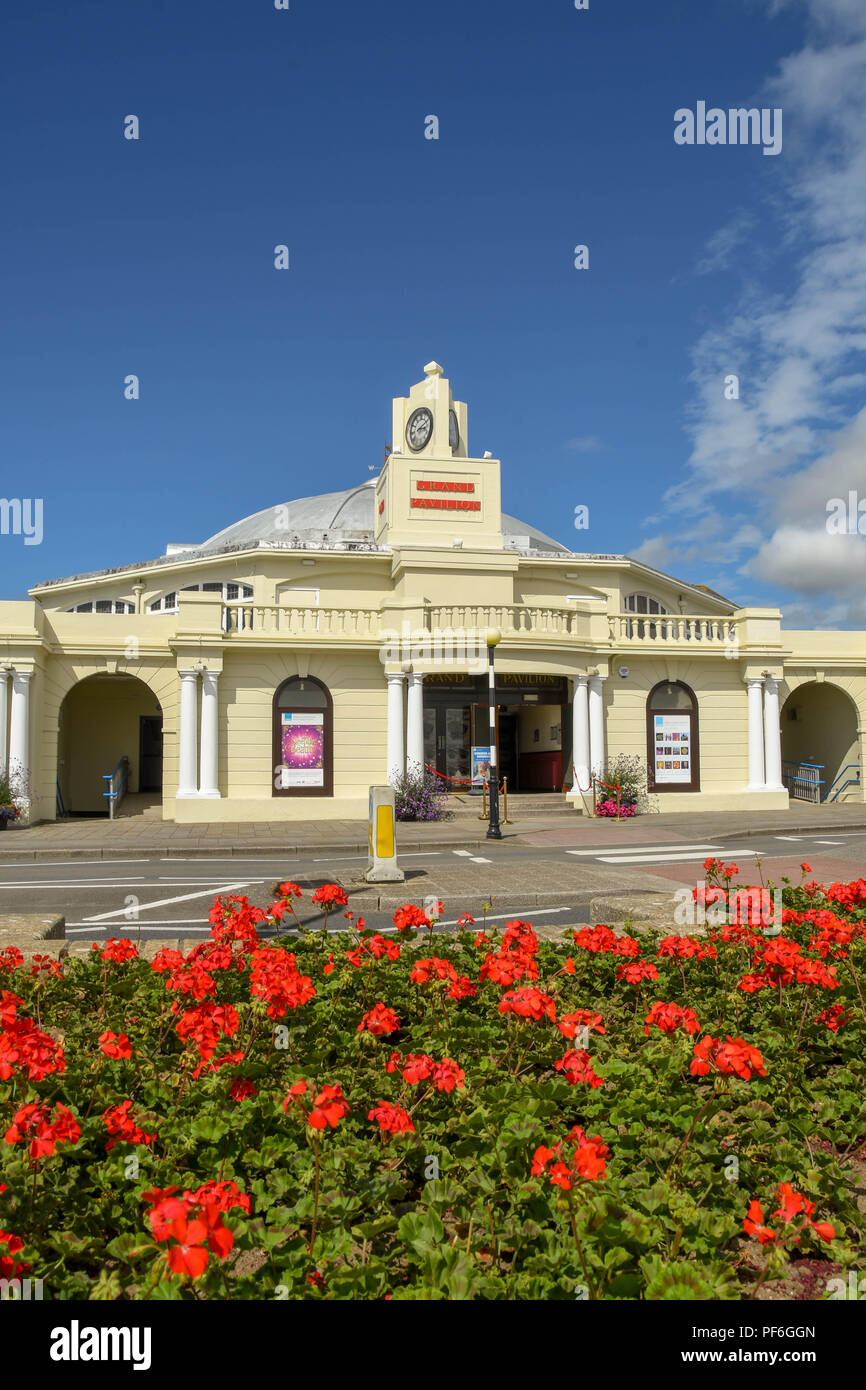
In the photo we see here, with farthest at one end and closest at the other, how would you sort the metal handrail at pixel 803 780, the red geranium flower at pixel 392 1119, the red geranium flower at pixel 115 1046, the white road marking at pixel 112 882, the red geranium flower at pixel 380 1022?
the metal handrail at pixel 803 780, the white road marking at pixel 112 882, the red geranium flower at pixel 380 1022, the red geranium flower at pixel 115 1046, the red geranium flower at pixel 392 1119

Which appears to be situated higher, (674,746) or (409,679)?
(409,679)

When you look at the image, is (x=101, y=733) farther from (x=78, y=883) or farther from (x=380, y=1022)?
(x=380, y=1022)

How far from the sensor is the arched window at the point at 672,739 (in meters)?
24.3

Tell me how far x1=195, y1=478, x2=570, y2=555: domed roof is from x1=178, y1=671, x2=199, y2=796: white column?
10433 millimetres

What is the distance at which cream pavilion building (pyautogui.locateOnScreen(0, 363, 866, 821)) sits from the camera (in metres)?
22.1

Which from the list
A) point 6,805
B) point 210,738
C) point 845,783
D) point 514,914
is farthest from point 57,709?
point 845,783

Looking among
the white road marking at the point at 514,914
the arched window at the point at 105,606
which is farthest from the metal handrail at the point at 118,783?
the white road marking at the point at 514,914

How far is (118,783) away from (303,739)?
5.95 meters

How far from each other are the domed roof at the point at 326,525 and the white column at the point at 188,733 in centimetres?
1043

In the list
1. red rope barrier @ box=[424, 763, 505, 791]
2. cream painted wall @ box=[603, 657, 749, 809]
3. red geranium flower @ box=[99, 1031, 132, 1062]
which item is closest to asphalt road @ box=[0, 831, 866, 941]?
red geranium flower @ box=[99, 1031, 132, 1062]

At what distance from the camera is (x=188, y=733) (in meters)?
21.8

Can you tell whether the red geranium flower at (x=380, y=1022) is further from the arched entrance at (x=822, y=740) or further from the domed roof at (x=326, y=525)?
the domed roof at (x=326, y=525)
